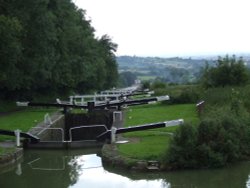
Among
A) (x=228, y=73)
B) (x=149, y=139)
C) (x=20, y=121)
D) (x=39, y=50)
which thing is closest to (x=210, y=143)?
(x=149, y=139)

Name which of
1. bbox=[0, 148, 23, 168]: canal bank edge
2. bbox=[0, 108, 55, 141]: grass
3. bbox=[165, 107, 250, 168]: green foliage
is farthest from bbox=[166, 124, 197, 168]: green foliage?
bbox=[0, 108, 55, 141]: grass

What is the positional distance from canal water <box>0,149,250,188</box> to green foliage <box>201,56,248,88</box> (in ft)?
59.9

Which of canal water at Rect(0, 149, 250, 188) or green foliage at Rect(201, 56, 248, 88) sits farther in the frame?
green foliage at Rect(201, 56, 248, 88)

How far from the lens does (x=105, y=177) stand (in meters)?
15.8

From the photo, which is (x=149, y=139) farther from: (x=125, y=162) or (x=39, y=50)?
(x=39, y=50)

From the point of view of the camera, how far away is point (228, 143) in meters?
16.1

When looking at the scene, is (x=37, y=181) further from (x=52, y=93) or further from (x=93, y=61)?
(x=93, y=61)

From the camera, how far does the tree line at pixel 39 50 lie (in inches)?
1153

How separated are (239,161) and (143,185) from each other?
3810 millimetres

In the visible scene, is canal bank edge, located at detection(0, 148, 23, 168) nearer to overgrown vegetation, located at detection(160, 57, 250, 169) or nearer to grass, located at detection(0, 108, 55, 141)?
grass, located at detection(0, 108, 55, 141)

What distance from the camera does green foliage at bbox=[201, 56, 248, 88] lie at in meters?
34.3

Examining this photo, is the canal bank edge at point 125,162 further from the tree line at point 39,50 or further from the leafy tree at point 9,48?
the tree line at point 39,50

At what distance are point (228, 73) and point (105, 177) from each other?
20.7m

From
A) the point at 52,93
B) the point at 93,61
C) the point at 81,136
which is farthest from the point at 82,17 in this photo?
the point at 81,136
